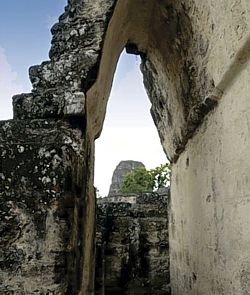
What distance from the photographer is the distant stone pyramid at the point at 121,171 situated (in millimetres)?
22000

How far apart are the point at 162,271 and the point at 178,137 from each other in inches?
120

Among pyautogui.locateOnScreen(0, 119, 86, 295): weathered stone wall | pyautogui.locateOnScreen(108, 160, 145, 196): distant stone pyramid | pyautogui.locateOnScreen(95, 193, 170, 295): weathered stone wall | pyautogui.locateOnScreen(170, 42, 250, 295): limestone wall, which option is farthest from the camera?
pyautogui.locateOnScreen(108, 160, 145, 196): distant stone pyramid

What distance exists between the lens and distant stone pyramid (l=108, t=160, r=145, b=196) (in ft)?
72.2

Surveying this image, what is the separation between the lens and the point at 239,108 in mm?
2574

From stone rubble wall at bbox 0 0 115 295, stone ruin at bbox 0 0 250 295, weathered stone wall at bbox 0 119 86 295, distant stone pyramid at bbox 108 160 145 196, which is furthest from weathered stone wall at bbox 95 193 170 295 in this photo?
distant stone pyramid at bbox 108 160 145 196

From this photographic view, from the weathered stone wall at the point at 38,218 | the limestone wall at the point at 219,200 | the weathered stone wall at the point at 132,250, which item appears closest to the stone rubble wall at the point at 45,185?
the weathered stone wall at the point at 38,218

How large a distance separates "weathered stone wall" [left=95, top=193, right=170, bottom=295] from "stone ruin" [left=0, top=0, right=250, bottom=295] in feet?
8.04

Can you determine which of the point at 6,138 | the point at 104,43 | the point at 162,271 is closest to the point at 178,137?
the point at 104,43

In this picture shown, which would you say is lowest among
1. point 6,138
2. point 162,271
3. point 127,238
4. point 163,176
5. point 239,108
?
point 162,271

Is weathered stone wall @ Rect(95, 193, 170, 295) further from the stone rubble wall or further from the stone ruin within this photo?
the stone rubble wall

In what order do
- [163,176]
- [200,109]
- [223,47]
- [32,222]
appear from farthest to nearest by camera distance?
[163,176] → [200,109] → [223,47] → [32,222]

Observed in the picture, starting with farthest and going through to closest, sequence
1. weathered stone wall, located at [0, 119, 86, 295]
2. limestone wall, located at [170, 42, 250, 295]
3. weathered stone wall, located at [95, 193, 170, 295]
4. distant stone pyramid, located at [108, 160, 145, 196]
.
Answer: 1. distant stone pyramid, located at [108, 160, 145, 196]
2. weathered stone wall, located at [95, 193, 170, 295]
3. limestone wall, located at [170, 42, 250, 295]
4. weathered stone wall, located at [0, 119, 86, 295]

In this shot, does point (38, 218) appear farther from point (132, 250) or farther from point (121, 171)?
point (121, 171)

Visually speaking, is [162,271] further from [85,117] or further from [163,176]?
[163,176]
